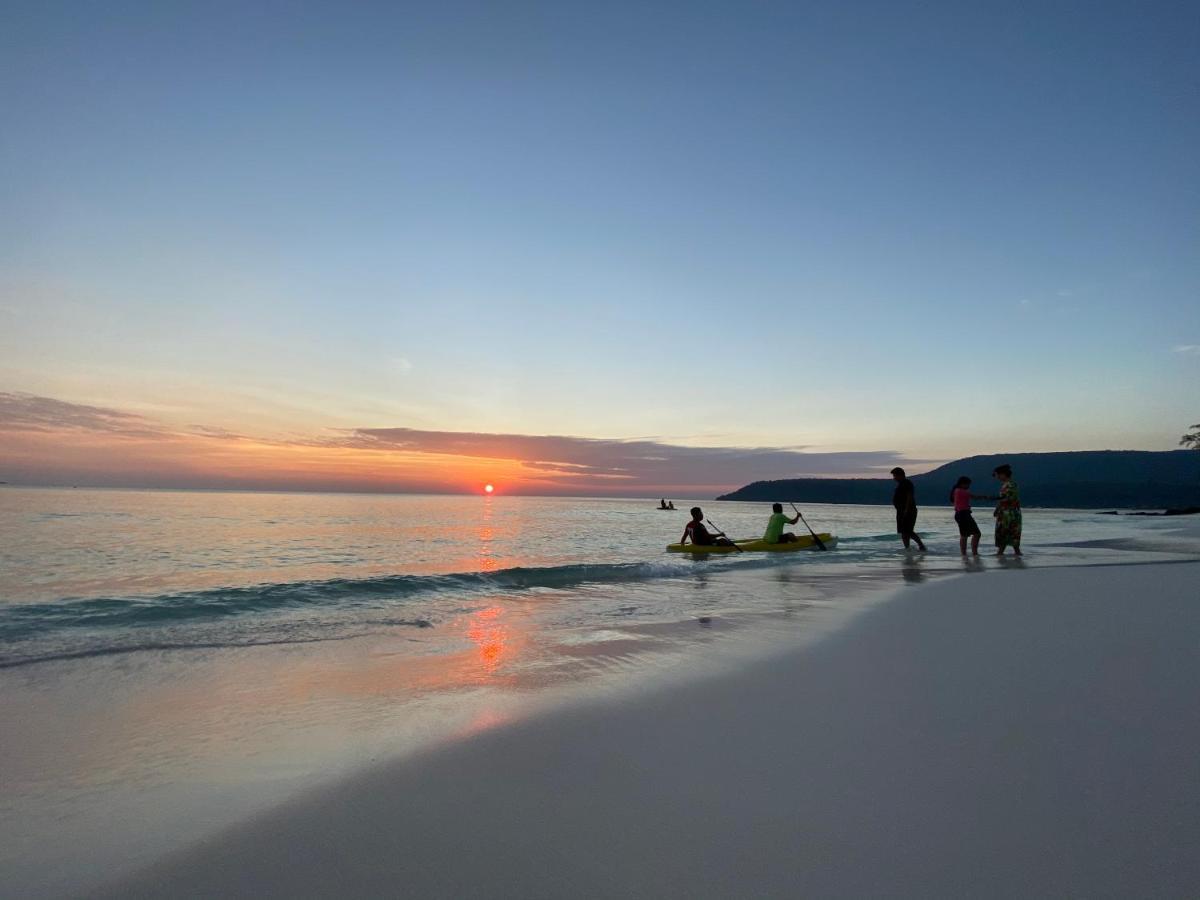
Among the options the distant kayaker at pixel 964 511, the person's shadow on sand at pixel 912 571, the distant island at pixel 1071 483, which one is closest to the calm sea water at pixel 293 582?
the person's shadow on sand at pixel 912 571

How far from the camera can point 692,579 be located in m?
14.5

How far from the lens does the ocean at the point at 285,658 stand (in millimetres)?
3445

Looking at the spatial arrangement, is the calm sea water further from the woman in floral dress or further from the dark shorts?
the woman in floral dress

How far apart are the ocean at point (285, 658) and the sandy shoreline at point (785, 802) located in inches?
20.5

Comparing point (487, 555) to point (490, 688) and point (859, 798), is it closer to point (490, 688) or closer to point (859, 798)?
point (490, 688)

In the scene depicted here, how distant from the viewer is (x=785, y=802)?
3070mm

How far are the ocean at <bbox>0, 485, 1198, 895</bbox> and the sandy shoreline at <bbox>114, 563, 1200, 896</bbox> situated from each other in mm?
520

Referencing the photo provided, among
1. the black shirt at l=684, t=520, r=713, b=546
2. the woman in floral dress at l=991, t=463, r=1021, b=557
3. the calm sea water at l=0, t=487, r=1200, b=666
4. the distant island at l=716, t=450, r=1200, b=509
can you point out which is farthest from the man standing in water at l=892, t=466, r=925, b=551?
the distant island at l=716, t=450, r=1200, b=509

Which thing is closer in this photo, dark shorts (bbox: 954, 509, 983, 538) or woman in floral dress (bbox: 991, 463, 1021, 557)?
woman in floral dress (bbox: 991, 463, 1021, 557)

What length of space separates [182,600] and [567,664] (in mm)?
8145

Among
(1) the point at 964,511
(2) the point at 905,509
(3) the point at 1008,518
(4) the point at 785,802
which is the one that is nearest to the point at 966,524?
(1) the point at 964,511

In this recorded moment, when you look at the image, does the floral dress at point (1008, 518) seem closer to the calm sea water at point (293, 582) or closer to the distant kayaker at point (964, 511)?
the distant kayaker at point (964, 511)

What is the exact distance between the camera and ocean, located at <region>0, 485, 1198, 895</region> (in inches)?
136

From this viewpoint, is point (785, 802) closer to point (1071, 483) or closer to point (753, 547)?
point (753, 547)
